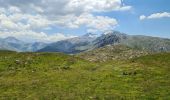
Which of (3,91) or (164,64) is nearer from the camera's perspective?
(3,91)

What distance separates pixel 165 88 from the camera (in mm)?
47344

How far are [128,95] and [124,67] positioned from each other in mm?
31263

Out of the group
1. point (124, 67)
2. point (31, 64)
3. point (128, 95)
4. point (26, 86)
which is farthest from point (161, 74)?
point (31, 64)

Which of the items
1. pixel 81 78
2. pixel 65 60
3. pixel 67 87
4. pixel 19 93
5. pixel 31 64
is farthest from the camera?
pixel 65 60

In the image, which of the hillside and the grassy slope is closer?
the grassy slope

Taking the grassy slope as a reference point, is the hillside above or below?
above

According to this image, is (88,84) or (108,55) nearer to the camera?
(88,84)

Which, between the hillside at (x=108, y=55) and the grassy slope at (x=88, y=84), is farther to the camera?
the hillside at (x=108, y=55)

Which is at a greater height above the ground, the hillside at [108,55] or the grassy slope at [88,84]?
the hillside at [108,55]

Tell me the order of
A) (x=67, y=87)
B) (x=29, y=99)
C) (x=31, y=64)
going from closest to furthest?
1. (x=29, y=99)
2. (x=67, y=87)
3. (x=31, y=64)

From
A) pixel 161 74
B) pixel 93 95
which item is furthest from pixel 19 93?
pixel 161 74

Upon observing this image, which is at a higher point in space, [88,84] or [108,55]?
[108,55]

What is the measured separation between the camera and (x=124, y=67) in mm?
74375

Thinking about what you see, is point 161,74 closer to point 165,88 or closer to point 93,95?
point 165,88
